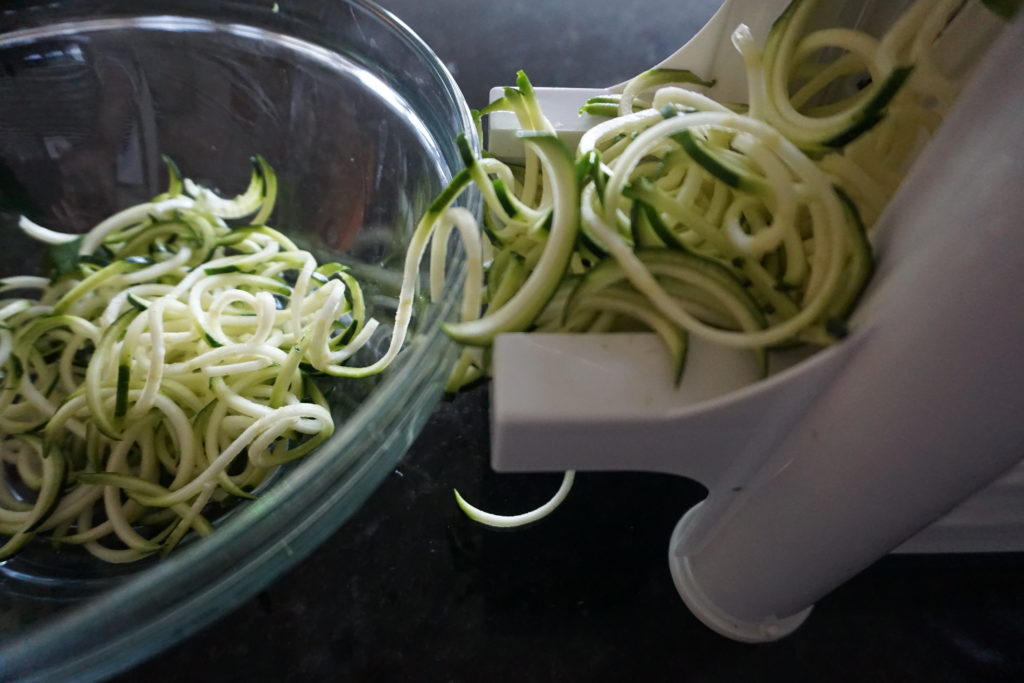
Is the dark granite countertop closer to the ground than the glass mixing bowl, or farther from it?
closer to the ground

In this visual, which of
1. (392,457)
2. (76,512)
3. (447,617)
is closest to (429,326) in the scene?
(392,457)

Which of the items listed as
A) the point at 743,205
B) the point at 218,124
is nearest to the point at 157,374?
the point at 218,124

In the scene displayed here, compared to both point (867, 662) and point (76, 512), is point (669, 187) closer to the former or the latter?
point (867, 662)

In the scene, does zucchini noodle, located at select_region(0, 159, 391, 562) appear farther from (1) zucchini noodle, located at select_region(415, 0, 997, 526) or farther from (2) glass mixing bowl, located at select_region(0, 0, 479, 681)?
(1) zucchini noodle, located at select_region(415, 0, 997, 526)

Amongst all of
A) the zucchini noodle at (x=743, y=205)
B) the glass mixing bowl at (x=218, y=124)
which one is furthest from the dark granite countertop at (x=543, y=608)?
the zucchini noodle at (x=743, y=205)

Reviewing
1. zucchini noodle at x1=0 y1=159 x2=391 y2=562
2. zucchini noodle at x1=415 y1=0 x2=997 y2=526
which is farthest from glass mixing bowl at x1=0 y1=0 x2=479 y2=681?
zucchini noodle at x1=415 y1=0 x2=997 y2=526

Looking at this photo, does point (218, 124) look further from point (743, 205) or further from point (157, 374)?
point (743, 205)
